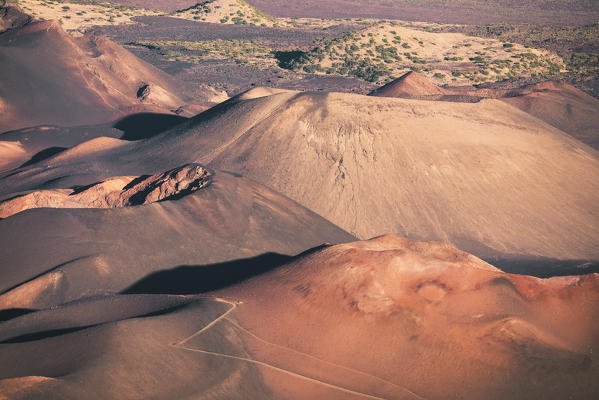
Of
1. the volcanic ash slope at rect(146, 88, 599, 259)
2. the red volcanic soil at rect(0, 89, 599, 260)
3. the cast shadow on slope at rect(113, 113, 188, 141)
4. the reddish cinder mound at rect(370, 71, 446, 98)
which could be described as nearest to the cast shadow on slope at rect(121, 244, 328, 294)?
the red volcanic soil at rect(0, 89, 599, 260)

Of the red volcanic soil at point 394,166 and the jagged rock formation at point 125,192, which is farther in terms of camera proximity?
the red volcanic soil at point 394,166

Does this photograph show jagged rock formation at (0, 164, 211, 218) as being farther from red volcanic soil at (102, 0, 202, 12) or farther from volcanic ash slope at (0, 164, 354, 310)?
red volcanic soil at (102, 0, 202, 12)

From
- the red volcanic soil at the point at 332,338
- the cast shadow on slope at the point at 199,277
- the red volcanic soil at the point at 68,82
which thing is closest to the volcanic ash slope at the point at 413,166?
the cast shadow on slope at the point at 199,277

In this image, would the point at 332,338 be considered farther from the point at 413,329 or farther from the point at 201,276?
the point at 201,276

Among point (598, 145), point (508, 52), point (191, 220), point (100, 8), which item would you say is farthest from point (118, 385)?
point (100, 8)

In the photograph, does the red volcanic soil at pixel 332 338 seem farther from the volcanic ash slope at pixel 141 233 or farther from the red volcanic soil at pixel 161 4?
the red volcanic soil at pixel 161 4

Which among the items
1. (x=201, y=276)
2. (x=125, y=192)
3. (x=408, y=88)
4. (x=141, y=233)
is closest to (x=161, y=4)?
(x=408, y=88)
